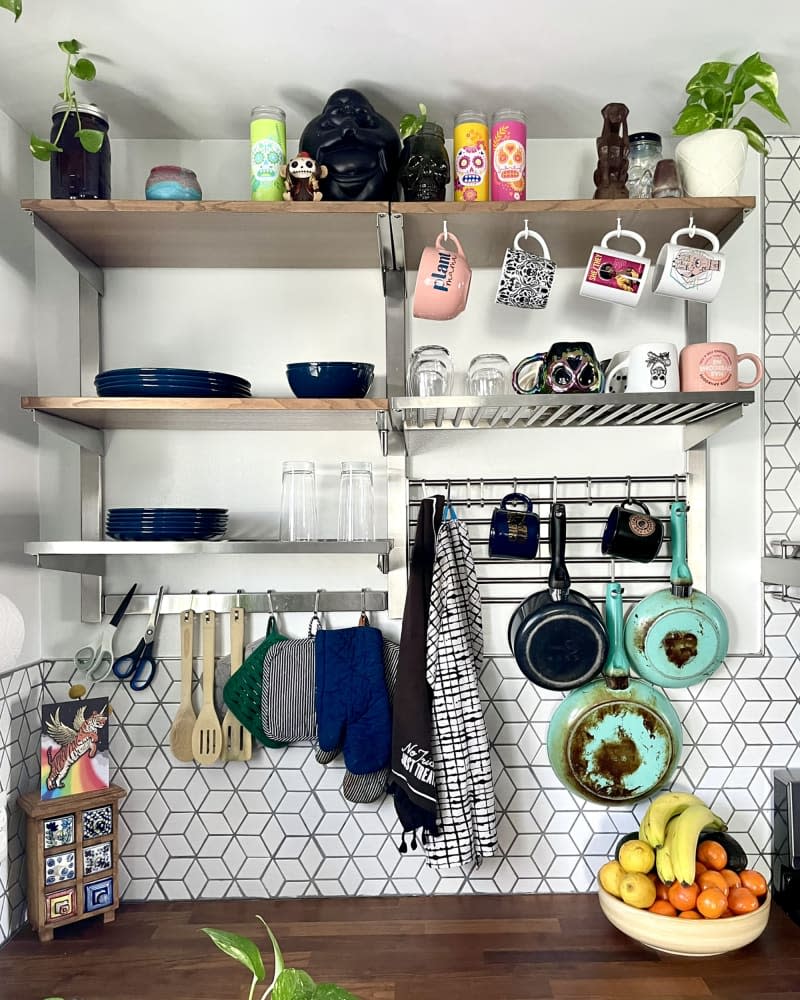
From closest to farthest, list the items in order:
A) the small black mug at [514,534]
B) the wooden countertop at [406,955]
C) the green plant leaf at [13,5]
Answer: the green plant leaf at [13,5] → the wooden countertop at [406,955] → the small black mug at [514,534]

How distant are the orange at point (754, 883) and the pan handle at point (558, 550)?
60 cm

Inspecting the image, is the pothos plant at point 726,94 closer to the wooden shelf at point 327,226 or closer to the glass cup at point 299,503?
the wooden shelf at point 327,226

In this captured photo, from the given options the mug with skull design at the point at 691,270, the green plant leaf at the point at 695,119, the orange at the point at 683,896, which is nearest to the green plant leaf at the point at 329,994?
the orange at the point at 683,896

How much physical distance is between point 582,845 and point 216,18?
1.66 m

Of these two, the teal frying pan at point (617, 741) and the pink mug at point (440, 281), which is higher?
the pink mug at point (440, 281)

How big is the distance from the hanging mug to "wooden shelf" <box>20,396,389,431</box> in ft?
1.40

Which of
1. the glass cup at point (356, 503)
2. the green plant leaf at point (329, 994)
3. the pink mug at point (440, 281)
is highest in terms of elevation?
the pink mug at point (440, 281)

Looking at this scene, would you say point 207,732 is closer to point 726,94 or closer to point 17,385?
point 17,385

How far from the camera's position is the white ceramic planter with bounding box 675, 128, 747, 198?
151 cm

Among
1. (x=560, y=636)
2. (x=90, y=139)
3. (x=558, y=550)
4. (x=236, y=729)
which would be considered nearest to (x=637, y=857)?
(x=560, y=636)

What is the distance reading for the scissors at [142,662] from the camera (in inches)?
69.7

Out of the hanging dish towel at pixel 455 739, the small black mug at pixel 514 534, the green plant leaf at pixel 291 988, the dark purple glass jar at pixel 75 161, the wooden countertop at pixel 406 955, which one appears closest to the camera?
the green plant leaf at pixel 291 988

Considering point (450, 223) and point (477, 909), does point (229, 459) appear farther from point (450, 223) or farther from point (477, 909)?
point (477, 909)

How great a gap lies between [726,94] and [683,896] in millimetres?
1389
